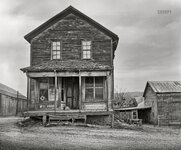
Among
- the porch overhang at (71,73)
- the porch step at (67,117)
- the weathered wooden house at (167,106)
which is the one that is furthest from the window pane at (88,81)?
the weathered wooden house at (167,106)

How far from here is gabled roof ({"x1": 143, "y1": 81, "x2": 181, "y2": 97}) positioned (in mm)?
26109

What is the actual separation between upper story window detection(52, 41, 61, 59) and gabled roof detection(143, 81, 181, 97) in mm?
11028

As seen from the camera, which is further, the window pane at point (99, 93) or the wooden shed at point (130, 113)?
the wooden shed at point (130, 113)

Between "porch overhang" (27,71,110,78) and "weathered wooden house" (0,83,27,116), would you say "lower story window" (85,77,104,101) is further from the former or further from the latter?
"weathered wooden house" (0,83,27,116)

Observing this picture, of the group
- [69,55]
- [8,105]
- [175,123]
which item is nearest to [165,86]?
[175,123]

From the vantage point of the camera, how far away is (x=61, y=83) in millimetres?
20781

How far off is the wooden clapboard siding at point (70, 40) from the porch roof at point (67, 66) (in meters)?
0.70

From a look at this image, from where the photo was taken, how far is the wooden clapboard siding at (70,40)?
2091 centimetres

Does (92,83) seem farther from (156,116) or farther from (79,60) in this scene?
(156,116)

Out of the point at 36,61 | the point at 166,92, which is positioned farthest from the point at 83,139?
the point at 166,92

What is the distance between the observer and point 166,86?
2719cm

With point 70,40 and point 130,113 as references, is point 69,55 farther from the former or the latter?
point 130,113

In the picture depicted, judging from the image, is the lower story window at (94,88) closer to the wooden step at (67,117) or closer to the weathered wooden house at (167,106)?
the wooden step at (67,117)

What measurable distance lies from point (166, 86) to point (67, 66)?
1288 centimetres
